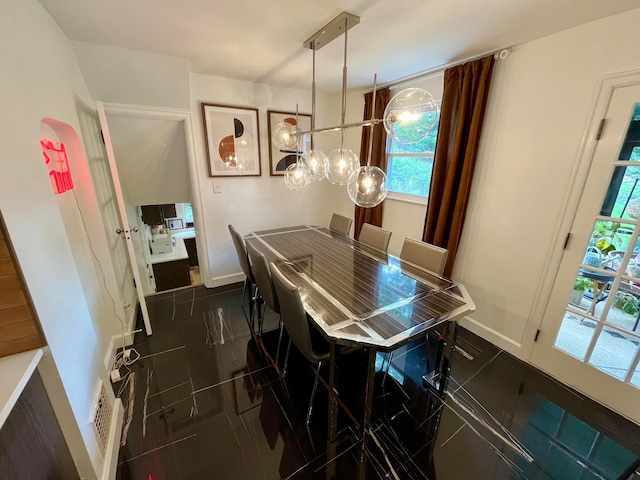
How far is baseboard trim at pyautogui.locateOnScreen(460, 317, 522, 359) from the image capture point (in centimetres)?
214

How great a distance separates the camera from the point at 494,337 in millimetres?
2273

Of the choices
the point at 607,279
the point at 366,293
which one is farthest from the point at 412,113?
the point at 607,279

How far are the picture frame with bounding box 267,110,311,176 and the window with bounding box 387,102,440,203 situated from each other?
3.58 feet

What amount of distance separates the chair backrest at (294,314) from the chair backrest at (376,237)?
3.95 feet

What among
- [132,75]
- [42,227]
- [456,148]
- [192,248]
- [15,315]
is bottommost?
[192,248]

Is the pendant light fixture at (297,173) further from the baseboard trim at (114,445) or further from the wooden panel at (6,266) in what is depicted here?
the baseboard trim at (114,445)

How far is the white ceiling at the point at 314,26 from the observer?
141cm

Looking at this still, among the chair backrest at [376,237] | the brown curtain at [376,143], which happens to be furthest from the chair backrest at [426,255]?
the brown curtain at [376,143]

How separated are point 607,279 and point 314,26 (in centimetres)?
252

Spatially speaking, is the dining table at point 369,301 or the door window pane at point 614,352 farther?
the door window pane at point 614,352

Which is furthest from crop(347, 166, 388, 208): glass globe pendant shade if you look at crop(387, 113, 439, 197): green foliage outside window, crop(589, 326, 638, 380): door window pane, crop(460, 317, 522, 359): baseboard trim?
crop(589, 326, 638, 380): door window pane

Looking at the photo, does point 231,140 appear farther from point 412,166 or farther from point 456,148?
point 456,148

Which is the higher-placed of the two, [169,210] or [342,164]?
[342,164]

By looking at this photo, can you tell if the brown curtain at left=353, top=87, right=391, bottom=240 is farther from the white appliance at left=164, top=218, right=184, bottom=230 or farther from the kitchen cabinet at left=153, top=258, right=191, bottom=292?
the white appliance at left=164, top=218, right=184, bottom=230
